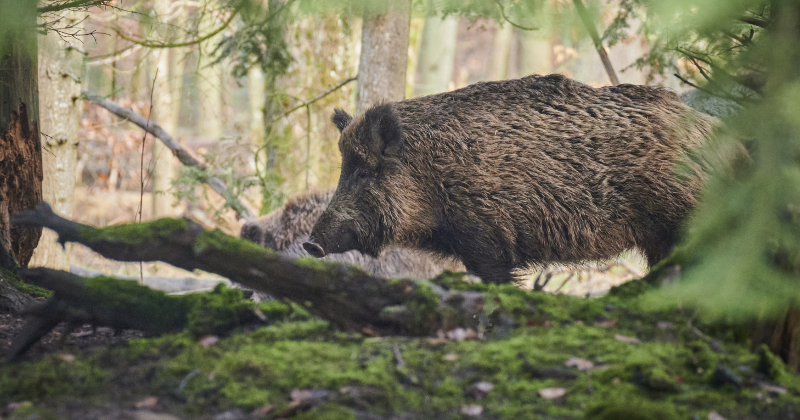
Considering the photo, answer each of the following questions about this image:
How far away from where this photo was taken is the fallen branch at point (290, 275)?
118 inches

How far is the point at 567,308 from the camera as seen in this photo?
3.34 metres

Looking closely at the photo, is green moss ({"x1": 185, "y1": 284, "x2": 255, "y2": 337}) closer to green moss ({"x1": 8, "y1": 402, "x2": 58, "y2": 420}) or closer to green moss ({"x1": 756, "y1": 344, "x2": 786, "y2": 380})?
green moss ({"x1": 8, "y1": 402, "x2": 58, "y2": 420})

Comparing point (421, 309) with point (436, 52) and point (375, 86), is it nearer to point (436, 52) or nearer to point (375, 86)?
point (375, 86)

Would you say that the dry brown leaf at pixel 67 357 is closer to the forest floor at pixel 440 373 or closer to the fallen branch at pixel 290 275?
the forest floor at pixel 440 373

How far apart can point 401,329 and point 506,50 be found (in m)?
20.9

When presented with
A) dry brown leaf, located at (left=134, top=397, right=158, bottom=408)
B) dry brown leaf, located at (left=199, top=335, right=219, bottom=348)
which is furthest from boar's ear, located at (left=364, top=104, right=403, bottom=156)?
dry brown leaf, located at (left=134, top=397, right=158, bottom=408)

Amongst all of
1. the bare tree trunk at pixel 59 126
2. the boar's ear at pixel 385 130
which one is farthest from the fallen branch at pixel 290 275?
the bare tree trunk at pixel 59 126

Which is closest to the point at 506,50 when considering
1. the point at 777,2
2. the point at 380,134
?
the point at 380,134

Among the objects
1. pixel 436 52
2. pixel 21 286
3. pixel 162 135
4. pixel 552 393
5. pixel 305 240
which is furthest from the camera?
pixel 436 52

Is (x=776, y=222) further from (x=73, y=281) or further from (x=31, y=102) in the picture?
(x=31, y=102)

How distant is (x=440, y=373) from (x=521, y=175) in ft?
7.64

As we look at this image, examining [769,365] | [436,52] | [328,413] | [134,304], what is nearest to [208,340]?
[134,304]

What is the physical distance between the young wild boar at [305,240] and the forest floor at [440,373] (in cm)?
339

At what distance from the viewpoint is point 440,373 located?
2789 millimetres
